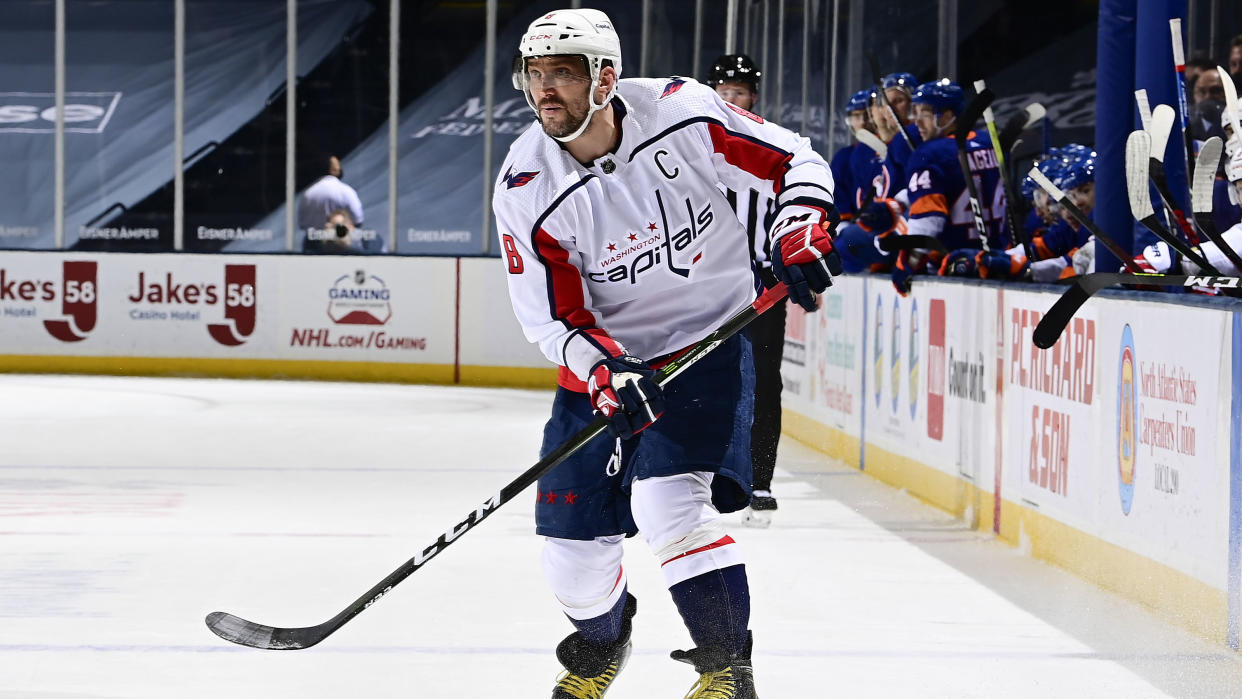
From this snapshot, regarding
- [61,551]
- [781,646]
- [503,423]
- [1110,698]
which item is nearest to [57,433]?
[503,423]

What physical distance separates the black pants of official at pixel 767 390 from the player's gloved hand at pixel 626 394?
8.24 ft

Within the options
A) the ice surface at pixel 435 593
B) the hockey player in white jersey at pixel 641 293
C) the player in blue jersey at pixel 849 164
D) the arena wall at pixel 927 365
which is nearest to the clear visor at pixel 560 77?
the hockey player in white jersey at pixel 641 293

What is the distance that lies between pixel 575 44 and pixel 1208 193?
1951 millimetres

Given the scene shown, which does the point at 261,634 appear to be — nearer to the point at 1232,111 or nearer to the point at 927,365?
the point at 1232,111

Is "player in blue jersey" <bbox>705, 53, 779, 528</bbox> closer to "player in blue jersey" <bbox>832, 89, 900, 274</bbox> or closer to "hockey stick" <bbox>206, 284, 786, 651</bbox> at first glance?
"player in blue jersey" <bbox>832, 89, 900, 274</bbox>

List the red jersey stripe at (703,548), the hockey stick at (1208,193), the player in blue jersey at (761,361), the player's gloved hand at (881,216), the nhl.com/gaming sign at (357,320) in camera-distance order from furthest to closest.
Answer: the nhl.com/gaming sign at (357,320), the player's gloved hand at (881,216), the player in blue jersey at (761,361), the hockey stick at (1208,193), the red jersey stripe at (703,548)

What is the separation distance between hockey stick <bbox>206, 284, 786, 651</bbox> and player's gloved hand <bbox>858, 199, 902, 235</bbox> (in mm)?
3290

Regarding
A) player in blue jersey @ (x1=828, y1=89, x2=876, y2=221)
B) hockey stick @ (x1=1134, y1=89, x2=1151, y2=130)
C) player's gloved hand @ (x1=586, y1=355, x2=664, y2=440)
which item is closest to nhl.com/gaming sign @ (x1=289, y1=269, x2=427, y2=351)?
player in blue jersey @ (x1=828, y1=89, x2=876, y2=221)

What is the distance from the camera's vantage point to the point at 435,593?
158 inches

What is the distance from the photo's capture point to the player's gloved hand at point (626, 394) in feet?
8.55

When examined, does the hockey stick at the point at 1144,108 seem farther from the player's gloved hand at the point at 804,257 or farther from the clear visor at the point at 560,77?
the clear visor at the point at 560,77

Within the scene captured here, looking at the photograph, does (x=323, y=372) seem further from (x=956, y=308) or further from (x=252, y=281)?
(x=956, y=308)

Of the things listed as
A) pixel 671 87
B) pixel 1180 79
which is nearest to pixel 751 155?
pixel 671 87

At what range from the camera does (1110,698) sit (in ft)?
10.1
